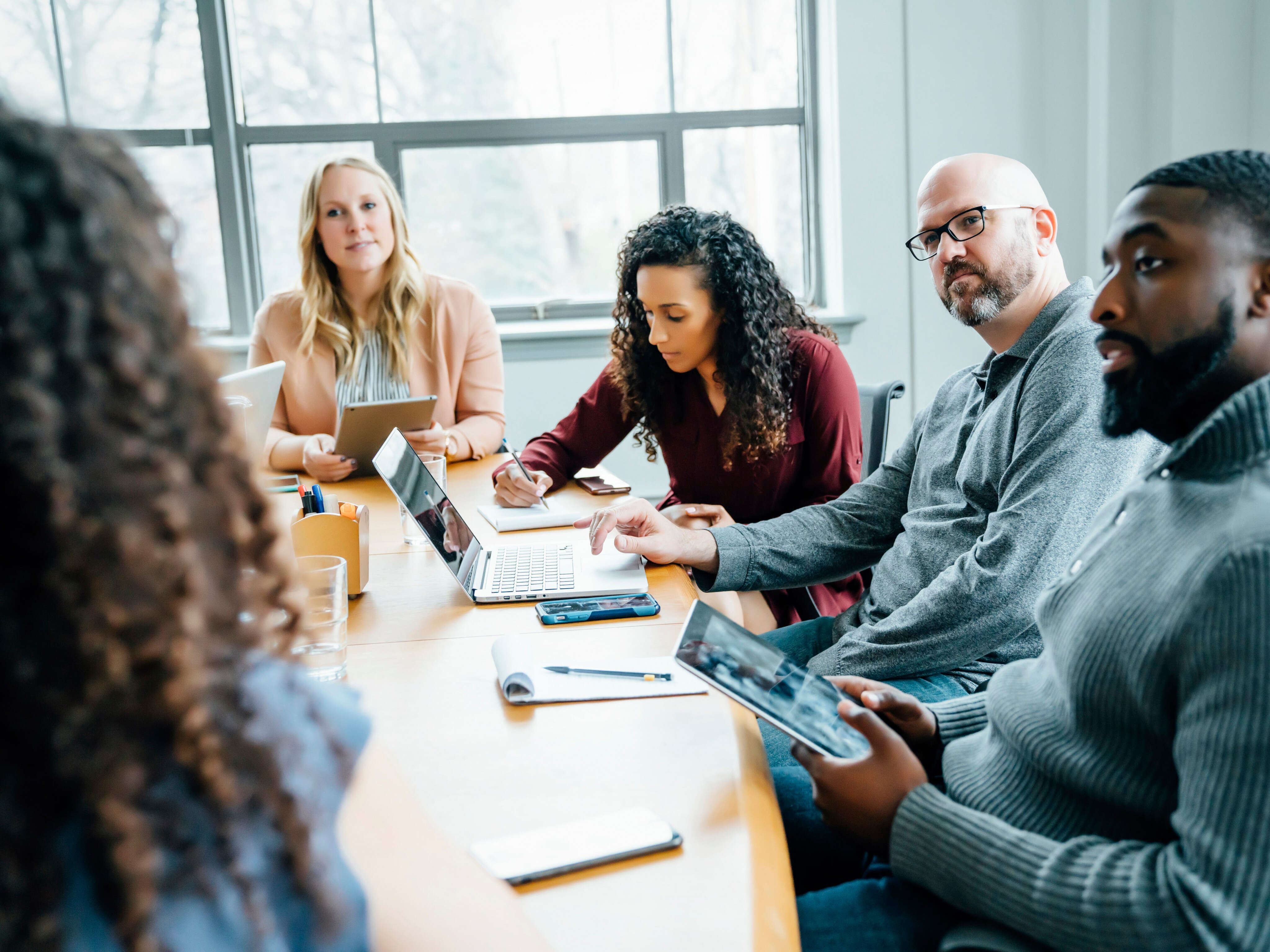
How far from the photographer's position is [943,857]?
82 centimetres

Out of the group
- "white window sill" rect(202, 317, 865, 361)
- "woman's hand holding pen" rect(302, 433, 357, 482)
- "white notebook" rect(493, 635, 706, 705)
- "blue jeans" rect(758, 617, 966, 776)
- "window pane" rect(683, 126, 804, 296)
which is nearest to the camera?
"white notebook" rect(493, 635, 706, 705)

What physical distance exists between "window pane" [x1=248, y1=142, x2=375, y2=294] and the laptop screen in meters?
2.34

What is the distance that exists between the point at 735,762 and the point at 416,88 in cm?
329

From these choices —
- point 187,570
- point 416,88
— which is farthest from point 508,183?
point 187,570

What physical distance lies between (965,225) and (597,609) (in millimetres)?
862

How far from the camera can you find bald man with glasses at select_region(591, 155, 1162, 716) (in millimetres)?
1272

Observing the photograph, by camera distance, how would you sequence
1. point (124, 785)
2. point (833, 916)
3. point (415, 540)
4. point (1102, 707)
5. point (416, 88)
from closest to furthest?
point (124, 785), point (1102, 707), point (833, 916), point (415, 540), point (416, 88)

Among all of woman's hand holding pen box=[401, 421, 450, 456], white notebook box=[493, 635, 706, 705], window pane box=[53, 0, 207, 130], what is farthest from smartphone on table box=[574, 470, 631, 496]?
window pane box=[53, 0, 207, 130]

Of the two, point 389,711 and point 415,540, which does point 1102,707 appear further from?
point 415,540

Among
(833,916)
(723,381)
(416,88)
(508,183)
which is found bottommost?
(833,916)

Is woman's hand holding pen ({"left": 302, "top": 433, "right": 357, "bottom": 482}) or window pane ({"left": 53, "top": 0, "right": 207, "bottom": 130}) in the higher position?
window pane ({"left": 53, "top": 0, "right": 207, "bottom": 130})

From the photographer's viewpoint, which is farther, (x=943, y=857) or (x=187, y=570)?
(x=943, y=857)

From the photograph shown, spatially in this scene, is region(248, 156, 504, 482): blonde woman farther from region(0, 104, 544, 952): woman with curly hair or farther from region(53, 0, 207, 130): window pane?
region(0, 104, 544, 952): woman with curly hair

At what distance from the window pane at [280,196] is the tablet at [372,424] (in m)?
1.55
